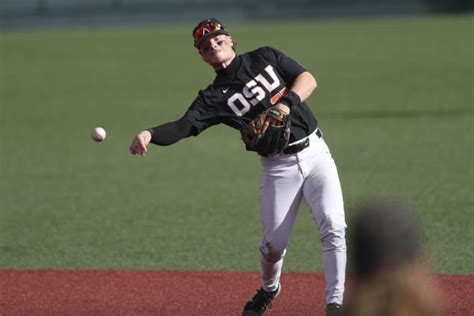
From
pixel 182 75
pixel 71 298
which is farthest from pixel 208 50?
pixel 182 75

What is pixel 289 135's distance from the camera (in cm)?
630

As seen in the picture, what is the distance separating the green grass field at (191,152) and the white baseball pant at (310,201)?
6.36 ft

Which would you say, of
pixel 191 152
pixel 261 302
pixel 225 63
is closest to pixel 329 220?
pixel 261 302

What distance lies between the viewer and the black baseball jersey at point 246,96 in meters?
6.46

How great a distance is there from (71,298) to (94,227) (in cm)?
270

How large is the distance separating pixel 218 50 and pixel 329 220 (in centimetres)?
126

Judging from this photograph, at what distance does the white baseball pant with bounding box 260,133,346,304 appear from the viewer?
6266 mm

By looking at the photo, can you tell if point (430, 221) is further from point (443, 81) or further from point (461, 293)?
point (443, 81)

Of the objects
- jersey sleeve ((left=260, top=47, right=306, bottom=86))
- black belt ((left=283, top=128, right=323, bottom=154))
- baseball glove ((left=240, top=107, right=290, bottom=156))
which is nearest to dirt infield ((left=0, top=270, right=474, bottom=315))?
black belt ((left=283, top=128, right=323, bottom=154))

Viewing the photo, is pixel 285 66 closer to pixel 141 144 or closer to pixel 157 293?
pixel 141 144

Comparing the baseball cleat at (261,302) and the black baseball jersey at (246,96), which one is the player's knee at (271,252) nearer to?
the baseball cleat at (261,302)

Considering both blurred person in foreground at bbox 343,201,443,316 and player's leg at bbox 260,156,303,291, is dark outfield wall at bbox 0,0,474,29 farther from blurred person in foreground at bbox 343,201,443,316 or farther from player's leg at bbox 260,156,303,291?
blurred person in foreground at bbox 343,201,443,316

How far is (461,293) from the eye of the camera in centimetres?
752

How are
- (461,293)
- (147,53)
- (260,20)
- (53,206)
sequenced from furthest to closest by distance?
(260,20), (147,53), (53,206), (461,293)
